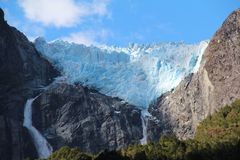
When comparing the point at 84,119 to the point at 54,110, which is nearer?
the point at 54,110

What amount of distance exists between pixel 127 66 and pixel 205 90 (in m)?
20.1

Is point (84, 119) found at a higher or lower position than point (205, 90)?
lower

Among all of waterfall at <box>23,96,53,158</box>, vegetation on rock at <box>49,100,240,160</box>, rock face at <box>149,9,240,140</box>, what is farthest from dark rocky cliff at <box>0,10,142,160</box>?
vegetation on rock at <box>49,100,240,160</box>

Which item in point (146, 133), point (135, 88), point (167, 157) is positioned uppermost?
point (135, 88)

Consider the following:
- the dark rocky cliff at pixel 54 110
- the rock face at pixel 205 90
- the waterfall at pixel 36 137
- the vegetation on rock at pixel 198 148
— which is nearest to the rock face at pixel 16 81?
the dark rocky cliff at pixel 54 110

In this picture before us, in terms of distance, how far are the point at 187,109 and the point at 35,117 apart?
1114 inches

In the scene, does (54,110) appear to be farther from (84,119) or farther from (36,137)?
(36,137)

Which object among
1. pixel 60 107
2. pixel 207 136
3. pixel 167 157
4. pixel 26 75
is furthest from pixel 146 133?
pixel 167 157

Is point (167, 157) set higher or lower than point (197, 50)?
lower

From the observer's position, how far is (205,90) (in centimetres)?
12044

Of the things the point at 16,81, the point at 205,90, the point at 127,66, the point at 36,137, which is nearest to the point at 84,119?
the point at 36,137

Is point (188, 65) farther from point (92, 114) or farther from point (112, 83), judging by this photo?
point (92, 114)

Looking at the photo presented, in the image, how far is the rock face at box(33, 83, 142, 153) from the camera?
370ft

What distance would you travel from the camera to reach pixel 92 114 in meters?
117
